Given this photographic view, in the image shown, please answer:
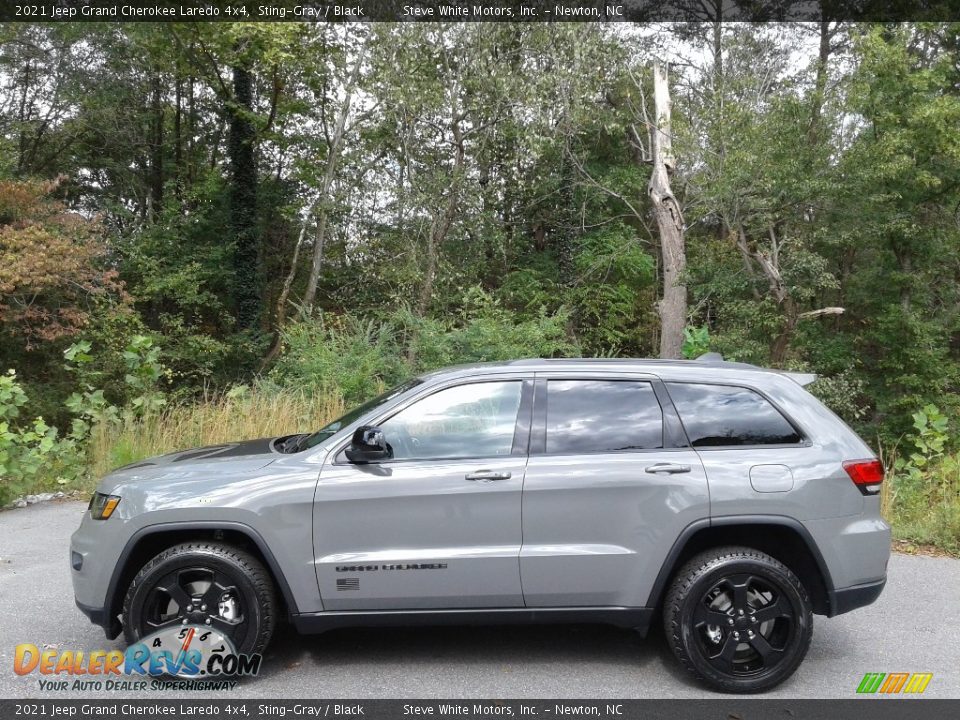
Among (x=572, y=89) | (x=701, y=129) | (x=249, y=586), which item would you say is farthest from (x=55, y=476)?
(x=701, y=129)

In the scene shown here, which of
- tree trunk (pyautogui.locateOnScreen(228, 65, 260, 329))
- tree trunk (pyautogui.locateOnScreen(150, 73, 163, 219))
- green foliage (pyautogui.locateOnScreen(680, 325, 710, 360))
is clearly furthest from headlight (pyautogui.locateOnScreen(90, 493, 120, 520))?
tree trunk (pyautogui.locateOnScreen(150, 73, 163, 219))

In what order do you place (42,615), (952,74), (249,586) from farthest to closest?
(952,74) → (42,615) → (249,586)

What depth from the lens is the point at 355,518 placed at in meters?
3.90

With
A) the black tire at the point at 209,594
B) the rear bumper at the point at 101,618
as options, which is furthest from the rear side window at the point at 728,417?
the rear bumper at the point at 101,618

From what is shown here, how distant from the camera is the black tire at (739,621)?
381cm

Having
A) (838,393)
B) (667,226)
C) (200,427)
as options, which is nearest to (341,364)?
(200,427)

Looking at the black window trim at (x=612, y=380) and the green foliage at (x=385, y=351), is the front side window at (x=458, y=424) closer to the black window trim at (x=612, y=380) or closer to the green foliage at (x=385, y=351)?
the black window trim at (x=612, y=380)

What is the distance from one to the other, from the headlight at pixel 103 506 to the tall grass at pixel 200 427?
5.04 metres

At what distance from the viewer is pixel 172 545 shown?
412cm

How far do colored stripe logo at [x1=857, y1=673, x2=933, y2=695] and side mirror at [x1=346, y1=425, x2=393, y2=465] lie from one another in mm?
2863

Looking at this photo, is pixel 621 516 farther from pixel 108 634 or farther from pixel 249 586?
pixel 108 634

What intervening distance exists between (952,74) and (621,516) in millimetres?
19008
